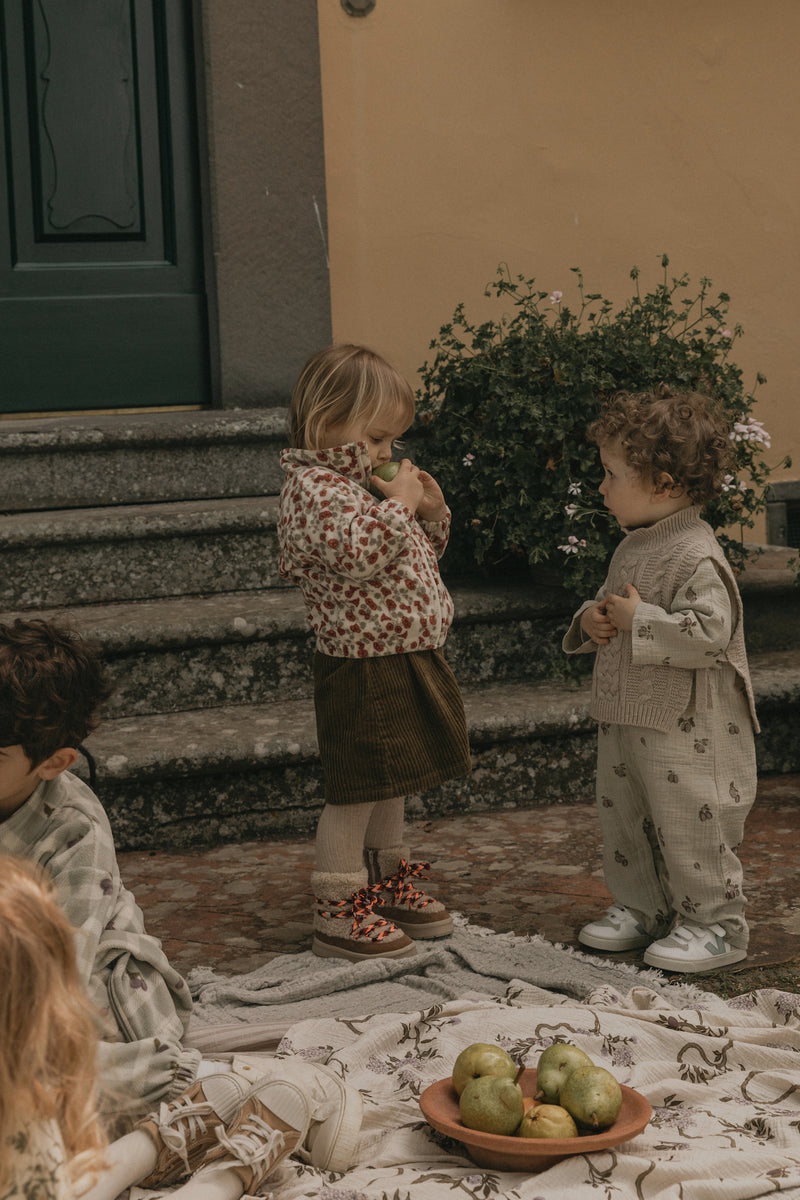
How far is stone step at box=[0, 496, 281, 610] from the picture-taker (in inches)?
169

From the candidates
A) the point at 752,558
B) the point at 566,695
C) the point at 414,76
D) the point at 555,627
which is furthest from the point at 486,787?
the point at 414,76

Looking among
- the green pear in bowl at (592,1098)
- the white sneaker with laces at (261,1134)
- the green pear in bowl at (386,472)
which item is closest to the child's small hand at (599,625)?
the green pear in bowl at (386,472)

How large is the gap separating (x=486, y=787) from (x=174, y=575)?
126 cm

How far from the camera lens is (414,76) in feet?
17.4

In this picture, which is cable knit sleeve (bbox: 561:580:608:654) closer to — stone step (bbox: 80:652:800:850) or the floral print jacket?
the floral print jacket

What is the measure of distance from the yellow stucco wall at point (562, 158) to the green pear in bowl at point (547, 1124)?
3.68m

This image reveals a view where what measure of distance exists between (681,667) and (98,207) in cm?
316

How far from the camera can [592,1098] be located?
81.1 inches

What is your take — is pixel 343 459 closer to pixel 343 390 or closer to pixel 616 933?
pixel 343 390

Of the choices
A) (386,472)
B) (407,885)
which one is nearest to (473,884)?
(407,885)

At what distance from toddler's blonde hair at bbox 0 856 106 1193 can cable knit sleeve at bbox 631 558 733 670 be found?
1687mm

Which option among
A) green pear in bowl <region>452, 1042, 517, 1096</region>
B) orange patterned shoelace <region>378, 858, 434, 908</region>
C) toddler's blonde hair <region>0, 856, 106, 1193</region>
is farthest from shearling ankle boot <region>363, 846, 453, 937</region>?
toddler's blonde hair <region>0, 856, 106, 1193</region>

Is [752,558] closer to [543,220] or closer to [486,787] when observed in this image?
[486,787]

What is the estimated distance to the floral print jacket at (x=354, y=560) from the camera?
2922 mm
